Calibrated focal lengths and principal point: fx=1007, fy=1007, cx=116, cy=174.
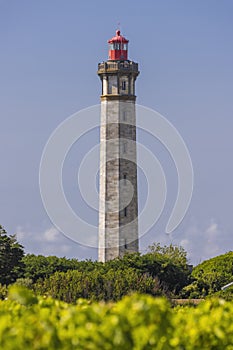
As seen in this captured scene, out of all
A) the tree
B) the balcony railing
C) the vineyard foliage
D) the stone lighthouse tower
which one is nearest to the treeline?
the tree

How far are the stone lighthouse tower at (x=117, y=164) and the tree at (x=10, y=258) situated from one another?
461 inches

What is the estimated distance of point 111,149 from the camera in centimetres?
6212

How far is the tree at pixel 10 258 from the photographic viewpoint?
4950 cm

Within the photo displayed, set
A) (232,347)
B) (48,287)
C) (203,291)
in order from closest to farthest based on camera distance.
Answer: (232,347), (48,287), (203,291)

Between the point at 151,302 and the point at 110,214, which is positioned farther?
the point at 110,214

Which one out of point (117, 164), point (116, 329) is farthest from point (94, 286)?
point (116, 329)

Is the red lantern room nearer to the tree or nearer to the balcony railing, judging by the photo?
the balcony railing

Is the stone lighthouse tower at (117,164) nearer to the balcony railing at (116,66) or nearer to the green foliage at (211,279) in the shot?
the balcony railing at (116,66)

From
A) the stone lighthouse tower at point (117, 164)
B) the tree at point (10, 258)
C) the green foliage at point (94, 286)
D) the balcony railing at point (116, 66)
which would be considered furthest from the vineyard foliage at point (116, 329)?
the balcony railing at point (116, 66)

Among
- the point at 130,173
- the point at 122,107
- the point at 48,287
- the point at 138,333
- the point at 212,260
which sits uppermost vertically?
the point at 122,107

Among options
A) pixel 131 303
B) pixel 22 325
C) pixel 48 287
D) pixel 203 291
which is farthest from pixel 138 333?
pixel 203 291

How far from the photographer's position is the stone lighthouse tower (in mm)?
61656

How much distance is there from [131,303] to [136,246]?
53.7 metres

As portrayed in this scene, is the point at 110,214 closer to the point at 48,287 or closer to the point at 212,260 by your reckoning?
the point at 212,260
